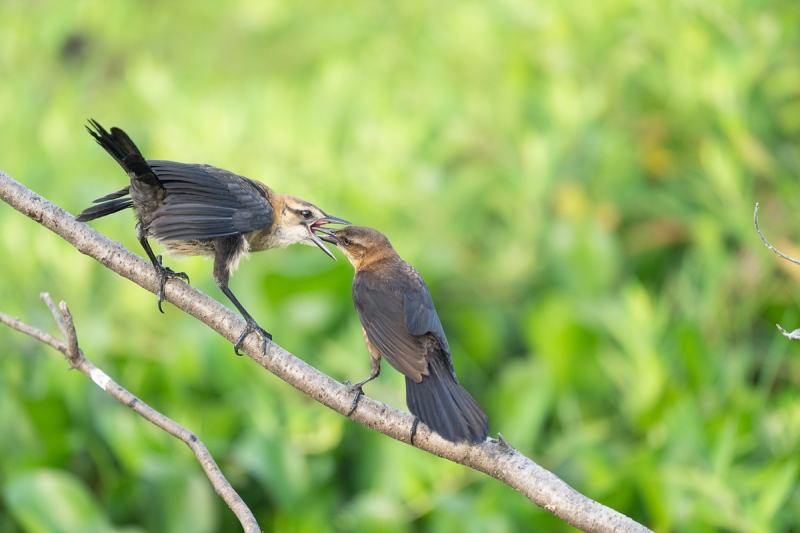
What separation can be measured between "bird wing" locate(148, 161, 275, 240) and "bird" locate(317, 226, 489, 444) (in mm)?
420

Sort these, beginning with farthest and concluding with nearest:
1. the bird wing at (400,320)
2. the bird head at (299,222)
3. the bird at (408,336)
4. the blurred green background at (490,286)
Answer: the blurred green background at (490,286), the bird head at (299,222), the bird wing at (400,320), the bird at (408,336)

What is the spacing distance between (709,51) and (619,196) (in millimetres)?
994

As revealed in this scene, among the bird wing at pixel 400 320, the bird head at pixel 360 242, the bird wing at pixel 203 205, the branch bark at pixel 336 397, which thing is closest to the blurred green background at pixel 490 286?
the bird head at pixel 360 242

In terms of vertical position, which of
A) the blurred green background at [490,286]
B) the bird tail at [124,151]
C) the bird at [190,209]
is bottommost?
the blurred green background at [490,286]

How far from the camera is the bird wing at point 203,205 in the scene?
6.07ft

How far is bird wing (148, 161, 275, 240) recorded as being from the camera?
1.85 m

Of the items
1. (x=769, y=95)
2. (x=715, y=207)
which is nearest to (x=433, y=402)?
(x=715, y=207)

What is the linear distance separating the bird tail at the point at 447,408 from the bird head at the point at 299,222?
1.92ft

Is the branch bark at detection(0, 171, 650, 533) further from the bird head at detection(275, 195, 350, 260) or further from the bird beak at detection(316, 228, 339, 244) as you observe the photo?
the bird beak at detection(316, 228, 339, 244)

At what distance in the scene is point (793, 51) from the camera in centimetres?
489

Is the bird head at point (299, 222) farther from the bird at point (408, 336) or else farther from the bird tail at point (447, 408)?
the bird tail at point (447, 408)

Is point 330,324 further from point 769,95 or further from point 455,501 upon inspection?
point 769,95

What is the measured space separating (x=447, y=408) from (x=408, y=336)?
391 mm

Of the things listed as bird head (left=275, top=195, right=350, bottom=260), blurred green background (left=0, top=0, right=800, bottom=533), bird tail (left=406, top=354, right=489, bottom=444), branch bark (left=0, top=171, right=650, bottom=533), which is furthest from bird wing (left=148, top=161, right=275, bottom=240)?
blurred green background (left=0, top=0, right=800, bottom=533)
